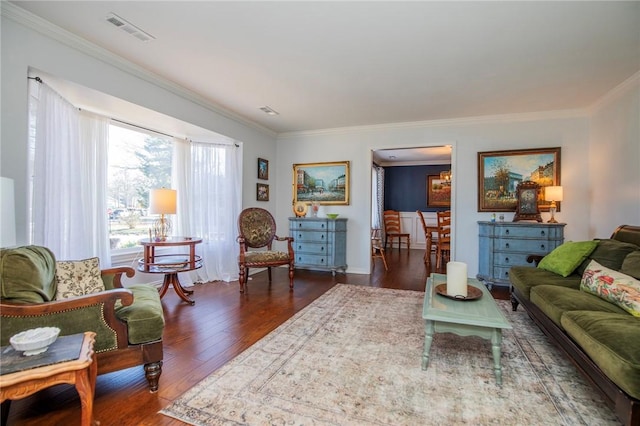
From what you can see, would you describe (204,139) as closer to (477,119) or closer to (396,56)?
(396,56)

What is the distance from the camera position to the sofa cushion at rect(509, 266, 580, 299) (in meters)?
2.67

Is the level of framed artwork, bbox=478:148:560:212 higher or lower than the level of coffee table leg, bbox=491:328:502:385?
higher

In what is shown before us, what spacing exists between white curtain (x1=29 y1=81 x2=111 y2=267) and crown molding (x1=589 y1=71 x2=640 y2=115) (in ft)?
18.2

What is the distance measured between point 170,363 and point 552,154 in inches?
204

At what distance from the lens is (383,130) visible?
509cm

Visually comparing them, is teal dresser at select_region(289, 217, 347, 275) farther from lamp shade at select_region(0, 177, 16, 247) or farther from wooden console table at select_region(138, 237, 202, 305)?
lamp shade at select_region(0, 177, 16, 247)

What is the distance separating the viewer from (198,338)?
2568mm

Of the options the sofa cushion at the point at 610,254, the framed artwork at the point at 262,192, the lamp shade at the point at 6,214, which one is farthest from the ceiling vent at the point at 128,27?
the sofa cushion at the point at 610,254

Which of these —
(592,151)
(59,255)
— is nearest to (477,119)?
(592,151)

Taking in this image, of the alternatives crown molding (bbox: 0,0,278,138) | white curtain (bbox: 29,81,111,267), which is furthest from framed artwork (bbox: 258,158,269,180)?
white curtain (bbox: 29,81,111,267)

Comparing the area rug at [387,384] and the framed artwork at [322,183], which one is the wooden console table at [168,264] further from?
the framed artwork at [322,183]

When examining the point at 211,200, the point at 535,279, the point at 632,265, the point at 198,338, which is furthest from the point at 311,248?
the point at 632,265

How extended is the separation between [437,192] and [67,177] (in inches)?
311

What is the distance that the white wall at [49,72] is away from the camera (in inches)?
85.7
